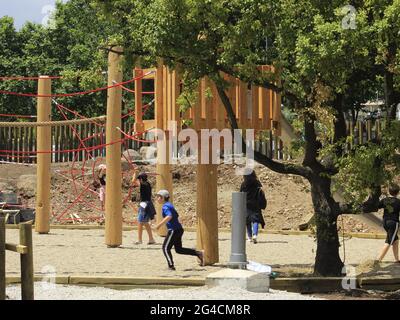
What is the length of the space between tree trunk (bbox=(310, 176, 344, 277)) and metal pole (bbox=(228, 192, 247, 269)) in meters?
1.87

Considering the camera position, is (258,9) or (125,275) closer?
(258,9)

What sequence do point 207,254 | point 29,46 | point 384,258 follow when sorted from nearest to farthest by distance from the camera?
point 207,254 → point 384,258 → point 29,46

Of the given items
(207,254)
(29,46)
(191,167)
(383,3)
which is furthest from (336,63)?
(29,46)

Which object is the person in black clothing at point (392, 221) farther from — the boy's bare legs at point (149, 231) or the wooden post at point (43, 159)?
the wooden post at point (43, 159)

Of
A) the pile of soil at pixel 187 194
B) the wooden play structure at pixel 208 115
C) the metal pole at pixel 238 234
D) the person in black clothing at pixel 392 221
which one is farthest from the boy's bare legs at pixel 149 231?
the pile of soil at pixel 187 194

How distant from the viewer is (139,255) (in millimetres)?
19703

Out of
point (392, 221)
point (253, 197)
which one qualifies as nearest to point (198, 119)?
point (392, 221)

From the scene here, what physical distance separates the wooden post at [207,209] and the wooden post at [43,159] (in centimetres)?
703

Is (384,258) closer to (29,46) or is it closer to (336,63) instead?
(336,63)

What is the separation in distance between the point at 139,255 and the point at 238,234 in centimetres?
476

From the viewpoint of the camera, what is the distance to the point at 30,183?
3391 centimetres

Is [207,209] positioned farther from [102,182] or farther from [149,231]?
[102,182]

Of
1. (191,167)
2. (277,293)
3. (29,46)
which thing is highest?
(29,46)
